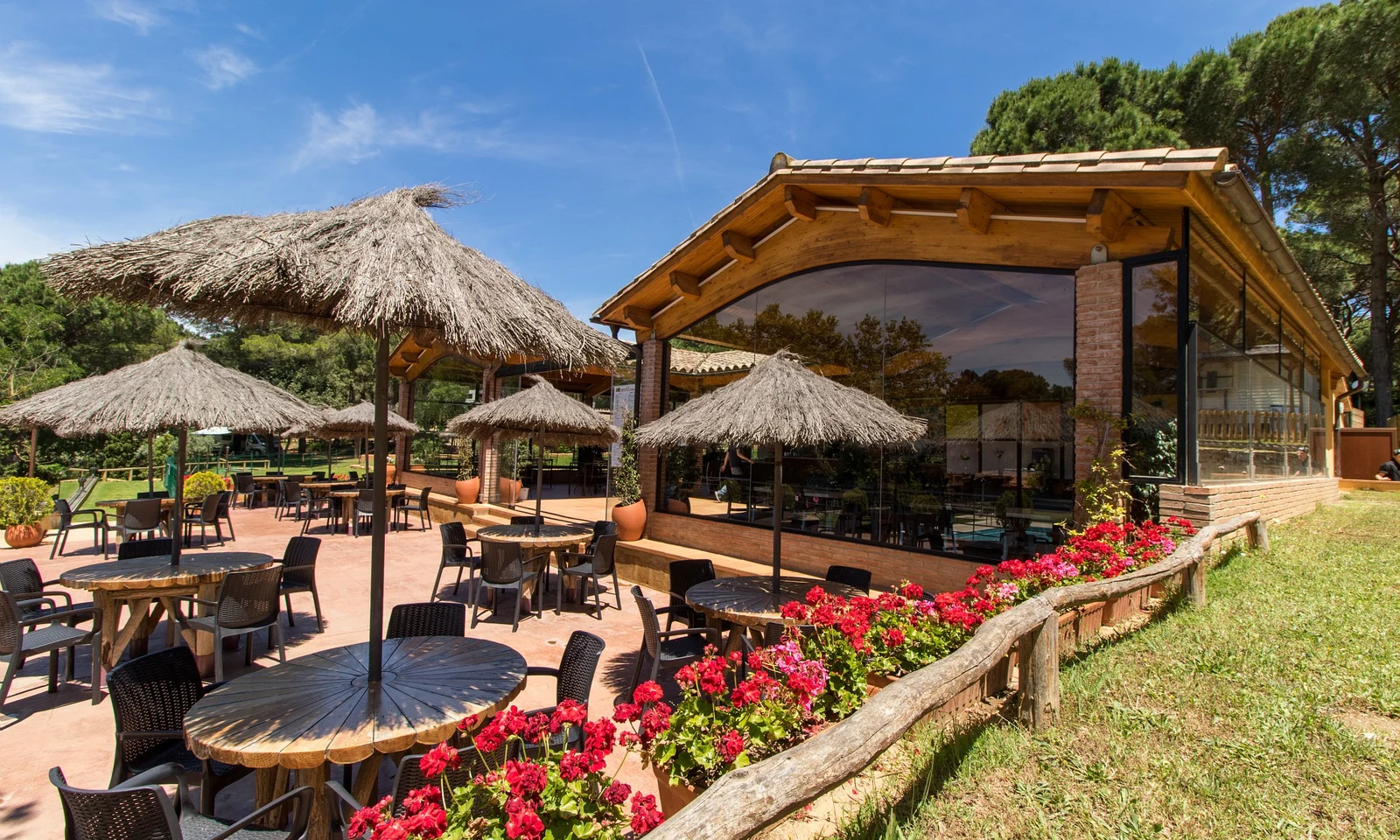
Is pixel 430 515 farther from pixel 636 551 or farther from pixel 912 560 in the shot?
pixel 912 560

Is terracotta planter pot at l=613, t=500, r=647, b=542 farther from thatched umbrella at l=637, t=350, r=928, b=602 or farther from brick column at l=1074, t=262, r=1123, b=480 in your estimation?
brick column at l=1074, t=262, r=1123, b=480

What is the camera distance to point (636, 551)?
9.90 metres

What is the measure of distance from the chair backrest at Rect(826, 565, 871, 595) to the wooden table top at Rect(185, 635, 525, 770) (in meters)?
3.25

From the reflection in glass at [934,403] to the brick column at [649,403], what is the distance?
153 cm

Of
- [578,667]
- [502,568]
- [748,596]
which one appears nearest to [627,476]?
[502,568]

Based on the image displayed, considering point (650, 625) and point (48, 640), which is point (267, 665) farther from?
point (650, 625)

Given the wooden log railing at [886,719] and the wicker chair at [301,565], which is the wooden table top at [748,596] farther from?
the wicker chair at [301,565]

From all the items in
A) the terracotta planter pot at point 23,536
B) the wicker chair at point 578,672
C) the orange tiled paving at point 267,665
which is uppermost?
the wicker chair at point 578,672

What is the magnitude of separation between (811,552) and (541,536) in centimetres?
358

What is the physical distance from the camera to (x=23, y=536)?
1077cm

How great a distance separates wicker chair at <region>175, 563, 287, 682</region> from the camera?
504 centimetres

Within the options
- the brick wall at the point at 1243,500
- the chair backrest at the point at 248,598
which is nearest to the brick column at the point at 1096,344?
the brick wall at the point at 1243,500

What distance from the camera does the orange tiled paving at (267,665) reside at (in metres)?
3.65

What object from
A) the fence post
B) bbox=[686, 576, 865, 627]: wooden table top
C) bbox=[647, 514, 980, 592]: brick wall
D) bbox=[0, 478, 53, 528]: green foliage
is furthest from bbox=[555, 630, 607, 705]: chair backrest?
bbox=[0, 478, 53, 528]: green foliage
